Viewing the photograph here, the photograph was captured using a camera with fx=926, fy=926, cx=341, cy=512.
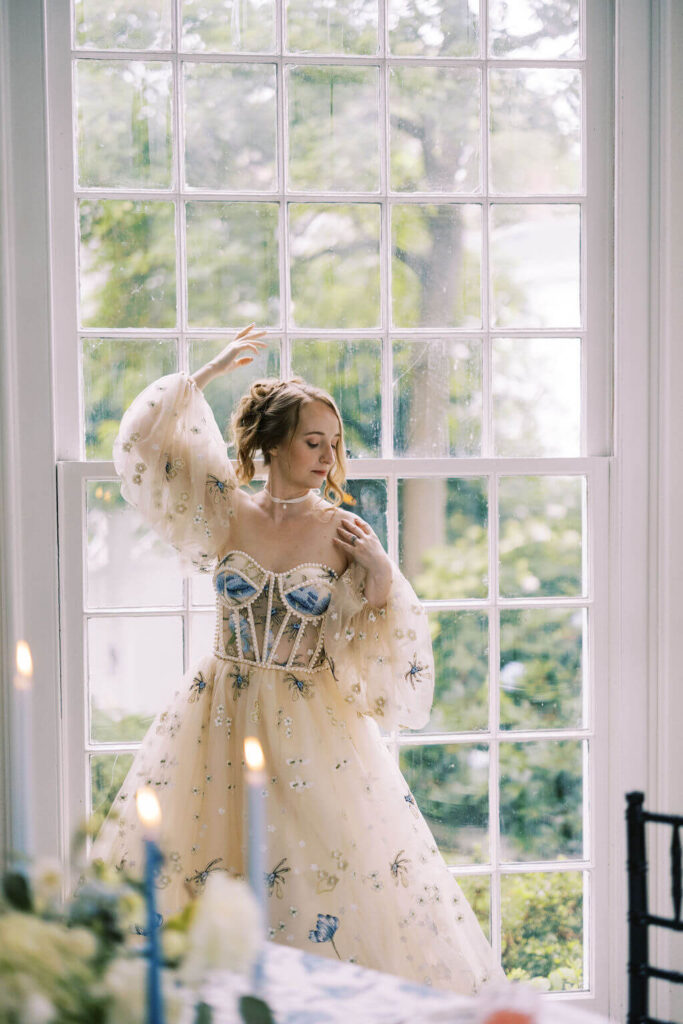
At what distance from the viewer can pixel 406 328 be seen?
223 cm

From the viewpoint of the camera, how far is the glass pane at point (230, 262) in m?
2.18

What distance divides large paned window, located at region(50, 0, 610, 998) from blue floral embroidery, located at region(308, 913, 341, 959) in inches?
19.6

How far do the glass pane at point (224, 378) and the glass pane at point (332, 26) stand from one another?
70cm

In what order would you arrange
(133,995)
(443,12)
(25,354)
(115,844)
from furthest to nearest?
(443,12), (25,354), (115,844), (133,995)

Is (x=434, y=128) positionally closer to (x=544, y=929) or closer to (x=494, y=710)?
(x=494, y=710)

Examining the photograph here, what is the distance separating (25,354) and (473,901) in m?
1.68

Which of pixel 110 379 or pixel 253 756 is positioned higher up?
pixel 110 379

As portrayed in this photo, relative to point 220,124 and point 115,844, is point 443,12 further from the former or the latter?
point 115,844

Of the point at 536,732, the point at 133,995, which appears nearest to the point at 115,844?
the point at 536,732

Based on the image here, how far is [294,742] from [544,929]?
0.96m

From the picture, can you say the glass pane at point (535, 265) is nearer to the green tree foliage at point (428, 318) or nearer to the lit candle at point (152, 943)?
the green tree foliage at point (428, 318)

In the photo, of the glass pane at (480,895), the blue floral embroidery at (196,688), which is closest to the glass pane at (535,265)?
the blue floral embroidery at (196,688)

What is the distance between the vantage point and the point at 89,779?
2156 millimetres

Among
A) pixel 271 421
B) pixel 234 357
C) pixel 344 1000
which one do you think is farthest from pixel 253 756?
pixel 234 357
